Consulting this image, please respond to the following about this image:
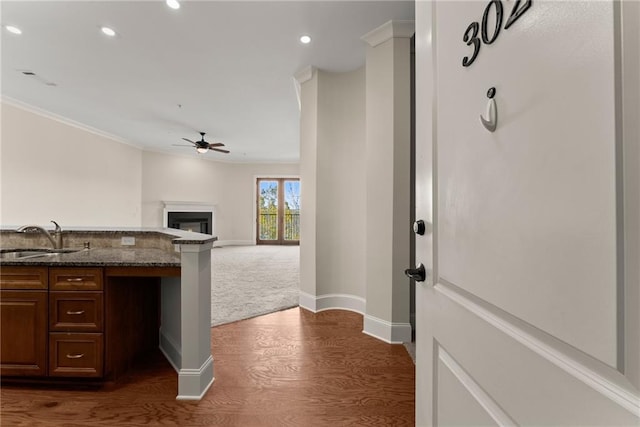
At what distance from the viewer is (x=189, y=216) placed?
8.39 m

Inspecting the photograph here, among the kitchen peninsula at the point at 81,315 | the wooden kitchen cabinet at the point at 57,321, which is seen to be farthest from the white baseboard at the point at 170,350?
the wooden kitchen cabinet at the point at 57,321

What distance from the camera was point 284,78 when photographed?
364cm

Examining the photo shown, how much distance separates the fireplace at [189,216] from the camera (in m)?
8.07

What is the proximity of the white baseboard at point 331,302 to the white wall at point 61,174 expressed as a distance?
4811 millimetres

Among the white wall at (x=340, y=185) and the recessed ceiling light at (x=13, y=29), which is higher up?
the recessed ceiling light at (x=13, y=29)

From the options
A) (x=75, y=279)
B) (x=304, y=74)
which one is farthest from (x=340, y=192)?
(x=75, y=279)

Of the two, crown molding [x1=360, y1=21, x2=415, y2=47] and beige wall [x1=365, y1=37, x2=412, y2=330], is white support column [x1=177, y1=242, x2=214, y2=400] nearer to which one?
beige wall [x1=365, y1=37, x2=412, y2=330]

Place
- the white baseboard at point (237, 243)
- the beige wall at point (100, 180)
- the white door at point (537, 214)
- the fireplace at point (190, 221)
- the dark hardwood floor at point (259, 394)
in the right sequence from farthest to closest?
the white baseboard at point (237, 243)
the fireplace at point (190, 221)
the beige wall at point (100, 180)
the dark hardwood floor at point (259, 394)
the white door at point (537, 214)

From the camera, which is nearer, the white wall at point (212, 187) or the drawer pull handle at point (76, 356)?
the drawer pull handle at point (76, 356)

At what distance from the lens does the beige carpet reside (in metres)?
3.25

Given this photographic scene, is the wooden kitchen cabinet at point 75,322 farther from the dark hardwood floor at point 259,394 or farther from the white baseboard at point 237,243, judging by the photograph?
the white baseboard at point 237,243

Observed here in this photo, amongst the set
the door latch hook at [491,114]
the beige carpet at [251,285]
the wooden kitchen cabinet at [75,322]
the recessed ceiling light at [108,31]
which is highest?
the recessed ceiling light at [108,31]

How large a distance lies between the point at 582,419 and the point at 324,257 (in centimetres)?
289

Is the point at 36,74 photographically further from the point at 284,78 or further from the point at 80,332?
the point at 80,332
